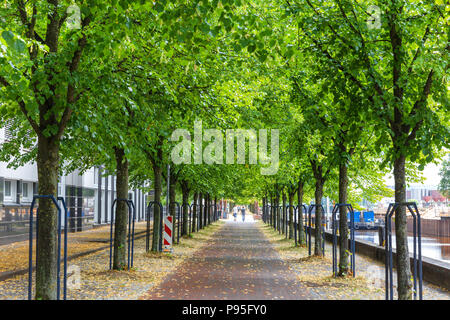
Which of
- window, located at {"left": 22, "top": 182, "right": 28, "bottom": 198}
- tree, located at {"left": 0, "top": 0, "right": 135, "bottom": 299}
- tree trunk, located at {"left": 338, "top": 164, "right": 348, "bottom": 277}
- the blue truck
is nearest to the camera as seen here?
tree, located at {"left": 0, "top": 0, "right": 135, "bottom": 299}

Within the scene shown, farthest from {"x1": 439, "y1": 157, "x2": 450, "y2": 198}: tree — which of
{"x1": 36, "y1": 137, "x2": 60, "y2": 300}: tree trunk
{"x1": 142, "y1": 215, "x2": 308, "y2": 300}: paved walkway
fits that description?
{"x1": 36, "y1": 137, "x2": 60, "y2": 300}: tree trunk

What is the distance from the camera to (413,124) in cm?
789

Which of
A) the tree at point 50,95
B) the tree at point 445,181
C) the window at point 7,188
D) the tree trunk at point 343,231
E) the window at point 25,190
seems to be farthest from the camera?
the tree at point 445,181

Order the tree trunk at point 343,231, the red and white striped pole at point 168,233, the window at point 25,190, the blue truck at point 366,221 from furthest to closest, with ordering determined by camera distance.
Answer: the blue truck at point 366,221, the window at point 25,190, the red and white striped pole at point 168,233, the tree trunk at point 343,231

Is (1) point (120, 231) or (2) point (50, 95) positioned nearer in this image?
(2) point (50, 95)

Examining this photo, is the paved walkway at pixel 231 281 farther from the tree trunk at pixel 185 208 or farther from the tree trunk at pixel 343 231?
the tree trunk at pixel 185 208

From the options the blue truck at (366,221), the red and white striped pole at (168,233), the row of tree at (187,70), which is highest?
the row of tree at (187,70)

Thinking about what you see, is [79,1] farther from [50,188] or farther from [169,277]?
[169,277]

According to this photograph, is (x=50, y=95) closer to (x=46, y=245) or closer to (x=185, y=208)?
(x=46, y=245)

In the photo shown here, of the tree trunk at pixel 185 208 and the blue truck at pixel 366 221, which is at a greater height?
the tree trunk at pixel 185 208

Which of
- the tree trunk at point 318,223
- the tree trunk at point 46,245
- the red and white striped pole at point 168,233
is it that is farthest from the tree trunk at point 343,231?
the tree trunk at point 46,245

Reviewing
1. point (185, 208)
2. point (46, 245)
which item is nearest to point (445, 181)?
point (185, 208)


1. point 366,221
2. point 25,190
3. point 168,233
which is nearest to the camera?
point 168,233

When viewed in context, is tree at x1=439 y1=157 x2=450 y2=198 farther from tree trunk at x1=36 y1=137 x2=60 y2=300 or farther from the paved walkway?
tree trunk at x1=36 y1=137 x2=60 y2=300
